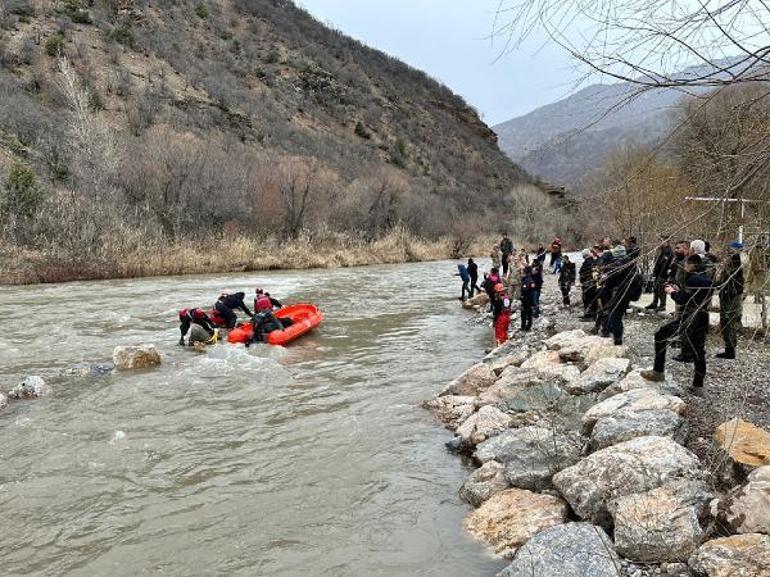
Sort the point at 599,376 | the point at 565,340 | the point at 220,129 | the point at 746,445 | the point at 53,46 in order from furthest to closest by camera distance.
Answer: the point at 220,129, the point at 53,46, the point at 565,340, the point at 599,376, the point at 746,445

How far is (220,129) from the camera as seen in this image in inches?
1864

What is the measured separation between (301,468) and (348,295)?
15.0 m

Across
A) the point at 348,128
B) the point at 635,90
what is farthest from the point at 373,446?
the point at 348,128

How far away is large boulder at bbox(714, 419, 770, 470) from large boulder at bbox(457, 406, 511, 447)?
2448 mm

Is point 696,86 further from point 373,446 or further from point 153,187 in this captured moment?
point 153,187

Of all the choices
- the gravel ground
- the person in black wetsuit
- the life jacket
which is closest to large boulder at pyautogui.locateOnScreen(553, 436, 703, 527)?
the gravel ground

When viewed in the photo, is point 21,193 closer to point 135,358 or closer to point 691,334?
point 135,358

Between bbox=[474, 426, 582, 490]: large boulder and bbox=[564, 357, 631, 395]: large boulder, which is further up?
bbox=[564, 357, 631, 395]: large boulder

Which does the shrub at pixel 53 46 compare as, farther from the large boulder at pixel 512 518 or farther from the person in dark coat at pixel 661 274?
the large boulder at pixel 512 518

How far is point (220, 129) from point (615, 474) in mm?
47193

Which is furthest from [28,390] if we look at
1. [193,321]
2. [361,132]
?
[361,132]

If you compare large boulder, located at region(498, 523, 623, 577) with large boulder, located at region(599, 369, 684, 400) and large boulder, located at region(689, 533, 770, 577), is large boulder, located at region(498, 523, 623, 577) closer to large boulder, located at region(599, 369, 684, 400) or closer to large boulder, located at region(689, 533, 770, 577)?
large boulder, located at region(689, 533, 770, 577)

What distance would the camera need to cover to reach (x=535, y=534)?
4652 millimetres

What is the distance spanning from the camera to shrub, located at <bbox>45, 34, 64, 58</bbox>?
146 feet
